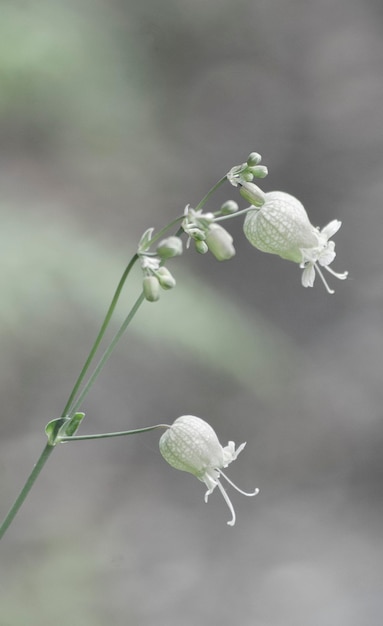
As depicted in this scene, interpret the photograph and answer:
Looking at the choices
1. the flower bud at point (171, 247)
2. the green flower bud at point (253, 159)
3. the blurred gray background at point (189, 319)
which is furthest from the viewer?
the blurred gray background at point (189, 319)

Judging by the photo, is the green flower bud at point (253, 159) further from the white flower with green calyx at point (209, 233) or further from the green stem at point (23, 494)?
the green stem at point (23, 494)

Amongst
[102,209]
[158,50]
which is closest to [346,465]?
[102,209]

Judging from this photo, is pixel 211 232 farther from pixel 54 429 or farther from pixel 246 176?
pixel 54 429

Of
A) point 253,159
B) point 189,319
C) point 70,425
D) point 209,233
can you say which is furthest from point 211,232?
point 189,319

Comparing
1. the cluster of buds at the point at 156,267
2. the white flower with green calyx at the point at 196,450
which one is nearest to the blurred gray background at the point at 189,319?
the white flower with green calyx at the point at 196,450

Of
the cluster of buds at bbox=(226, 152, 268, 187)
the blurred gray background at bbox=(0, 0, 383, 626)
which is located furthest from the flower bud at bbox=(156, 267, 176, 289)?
the blurred gray background at bbox=(0, 0, 383, 626)
